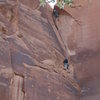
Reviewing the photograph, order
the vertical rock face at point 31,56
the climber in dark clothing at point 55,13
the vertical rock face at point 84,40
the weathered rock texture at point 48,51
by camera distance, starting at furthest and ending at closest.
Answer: the climber in dark clothing at point 55,13, the vertical rock face at point 84,40, the weathered rock texture at point 48,51, the vertical rock face at point 31,56

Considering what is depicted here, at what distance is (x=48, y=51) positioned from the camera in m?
13.8

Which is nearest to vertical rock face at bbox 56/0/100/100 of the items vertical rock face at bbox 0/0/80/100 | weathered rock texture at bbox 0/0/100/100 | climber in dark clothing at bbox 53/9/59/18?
weathered rock texture at bbox 0/0/100/100

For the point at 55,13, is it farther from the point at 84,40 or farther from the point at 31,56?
the point at 31,56

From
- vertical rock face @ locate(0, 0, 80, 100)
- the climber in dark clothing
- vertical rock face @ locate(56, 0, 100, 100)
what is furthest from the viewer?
the climber in dark clothing

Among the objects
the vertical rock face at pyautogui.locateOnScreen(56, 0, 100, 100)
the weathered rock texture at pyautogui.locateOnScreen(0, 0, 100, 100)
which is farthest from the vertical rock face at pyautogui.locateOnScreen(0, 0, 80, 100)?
the vertical rock face at pyautogui.locateOnScreen(56, 0, 100, 100)

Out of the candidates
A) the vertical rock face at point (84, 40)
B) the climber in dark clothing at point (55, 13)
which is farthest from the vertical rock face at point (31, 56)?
the vertical rock face at point (84, 40)

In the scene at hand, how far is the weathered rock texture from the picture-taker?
39.2ft

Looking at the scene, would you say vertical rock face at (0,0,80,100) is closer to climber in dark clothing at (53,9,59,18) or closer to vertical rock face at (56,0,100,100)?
climber in dark clothing at (53,9,59,18)

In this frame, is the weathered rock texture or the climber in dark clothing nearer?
the weathered rock texture

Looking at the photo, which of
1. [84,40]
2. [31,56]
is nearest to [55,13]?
[84,40]

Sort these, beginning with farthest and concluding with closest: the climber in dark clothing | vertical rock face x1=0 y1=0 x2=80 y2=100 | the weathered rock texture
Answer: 1. the climber in dark clothing
2. the weathered rock texture
3. vertical rock face x1=0 y1=0 x2=80 y2=100

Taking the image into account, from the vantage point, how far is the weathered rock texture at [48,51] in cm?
1196

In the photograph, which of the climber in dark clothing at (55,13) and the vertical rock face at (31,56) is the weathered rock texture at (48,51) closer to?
the vertical rock face at (31,56)

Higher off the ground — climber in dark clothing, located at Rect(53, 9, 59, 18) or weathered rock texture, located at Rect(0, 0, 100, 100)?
climber in dark clothing, located at Rect(53, 9, 59, 18)
